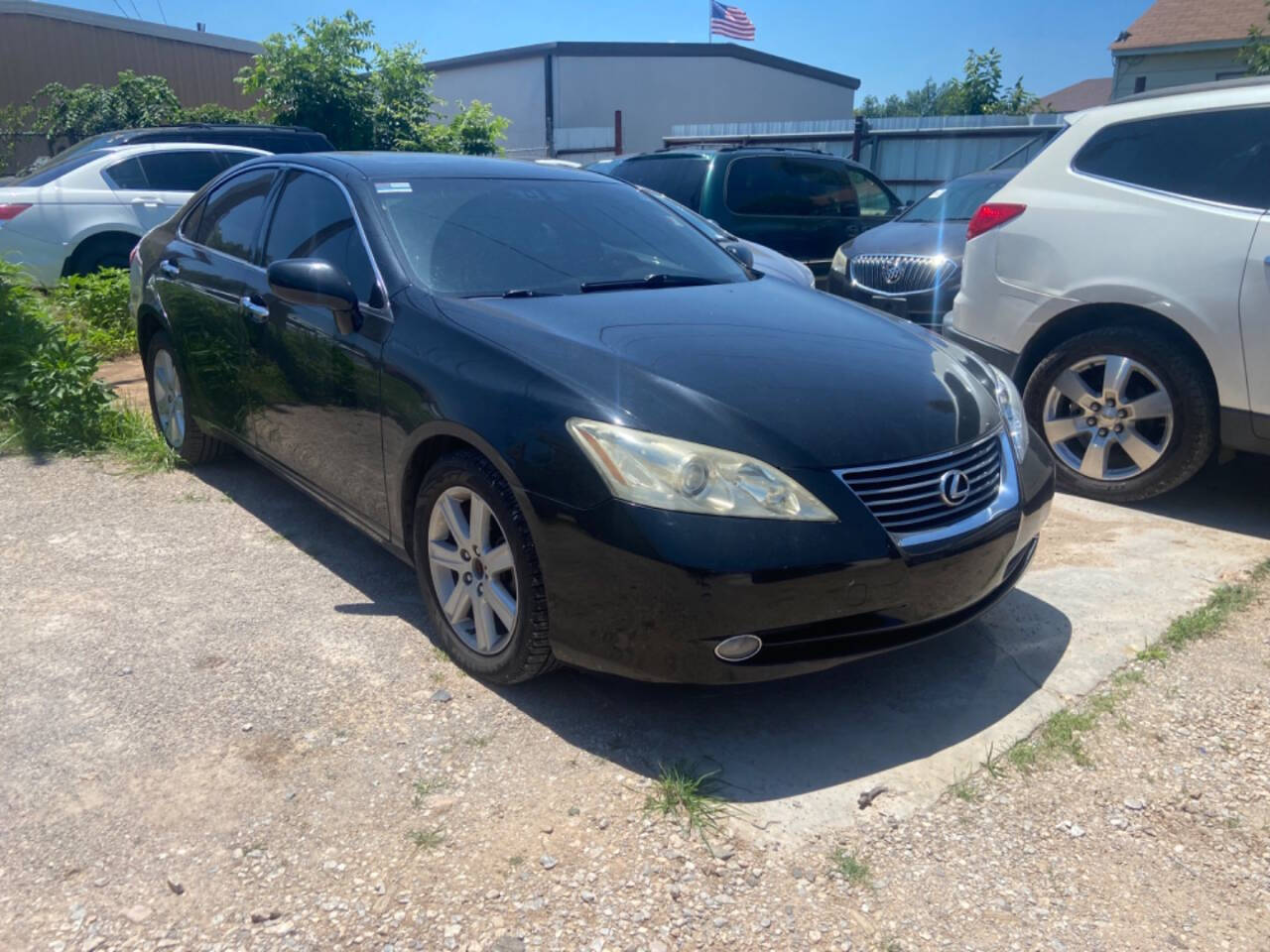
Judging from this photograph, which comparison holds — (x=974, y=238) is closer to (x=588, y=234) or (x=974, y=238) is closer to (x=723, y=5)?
(x=588, y=234)

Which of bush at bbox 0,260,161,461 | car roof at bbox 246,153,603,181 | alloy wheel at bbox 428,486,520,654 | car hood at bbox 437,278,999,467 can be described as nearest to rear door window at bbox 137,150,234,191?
bush at bbox 0,260,161,461

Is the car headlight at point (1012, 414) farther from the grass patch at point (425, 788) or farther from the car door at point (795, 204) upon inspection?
the car door at point (795, 204)

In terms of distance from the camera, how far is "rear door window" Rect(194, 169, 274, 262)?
455 centimetres

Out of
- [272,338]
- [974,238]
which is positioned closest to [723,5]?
[974,238]

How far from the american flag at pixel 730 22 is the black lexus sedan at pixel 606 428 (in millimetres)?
26287

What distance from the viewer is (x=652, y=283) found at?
391 centimetres

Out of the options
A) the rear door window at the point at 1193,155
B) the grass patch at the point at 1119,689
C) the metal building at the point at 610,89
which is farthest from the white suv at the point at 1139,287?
the metal building at the point at 610,89

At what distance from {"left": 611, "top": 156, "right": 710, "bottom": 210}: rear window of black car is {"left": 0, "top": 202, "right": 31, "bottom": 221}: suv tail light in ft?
17.4

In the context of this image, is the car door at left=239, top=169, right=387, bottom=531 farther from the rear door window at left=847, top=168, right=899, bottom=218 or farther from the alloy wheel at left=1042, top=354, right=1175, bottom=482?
the rear door window at left=847, top=168, right=899, bottom=218

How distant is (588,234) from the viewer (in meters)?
4.12

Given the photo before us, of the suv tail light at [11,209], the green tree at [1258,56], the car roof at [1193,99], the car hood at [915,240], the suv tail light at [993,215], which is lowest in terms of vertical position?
the car hood at [915,240]

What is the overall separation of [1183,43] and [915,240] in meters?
23.5

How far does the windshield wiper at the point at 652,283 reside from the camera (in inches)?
Answer: 148

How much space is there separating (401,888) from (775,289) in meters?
2.64
